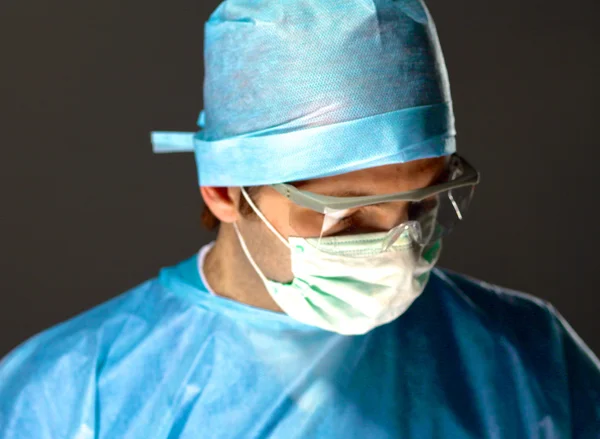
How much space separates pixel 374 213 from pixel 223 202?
0.38m

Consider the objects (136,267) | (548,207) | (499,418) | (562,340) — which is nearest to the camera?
(499,418)

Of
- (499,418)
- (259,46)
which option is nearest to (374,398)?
(499,418)

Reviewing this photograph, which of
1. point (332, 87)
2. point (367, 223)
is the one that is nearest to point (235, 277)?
point (367, 223)

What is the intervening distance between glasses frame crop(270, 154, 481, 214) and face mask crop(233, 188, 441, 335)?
0.30ft

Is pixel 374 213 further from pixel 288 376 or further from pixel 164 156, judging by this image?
pixel 164 156

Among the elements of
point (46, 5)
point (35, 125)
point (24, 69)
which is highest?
point (46, 5)

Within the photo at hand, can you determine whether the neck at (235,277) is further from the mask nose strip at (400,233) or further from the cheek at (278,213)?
the mask nose strip at (400,233)

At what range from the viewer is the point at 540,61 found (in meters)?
2.80

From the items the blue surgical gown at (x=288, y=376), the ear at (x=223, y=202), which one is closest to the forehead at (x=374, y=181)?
the ear at (x=223, y=202)

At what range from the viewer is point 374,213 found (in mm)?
1709

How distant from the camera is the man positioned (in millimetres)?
1643

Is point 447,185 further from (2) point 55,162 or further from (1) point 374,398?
(2) point 55,162

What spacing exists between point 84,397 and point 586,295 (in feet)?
6.30

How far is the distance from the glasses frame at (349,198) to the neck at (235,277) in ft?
0.84
